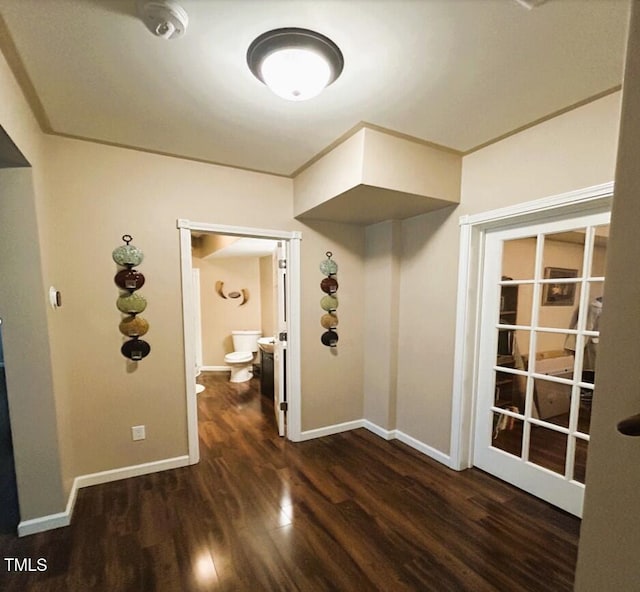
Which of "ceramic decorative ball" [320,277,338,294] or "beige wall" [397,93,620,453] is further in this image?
"ceramic decorative ball" [320,277,338,294]

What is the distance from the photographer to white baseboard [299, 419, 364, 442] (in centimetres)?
288

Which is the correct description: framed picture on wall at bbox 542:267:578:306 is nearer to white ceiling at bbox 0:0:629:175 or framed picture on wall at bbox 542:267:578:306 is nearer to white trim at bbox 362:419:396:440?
white ceiling at bbox 0:0:629:175

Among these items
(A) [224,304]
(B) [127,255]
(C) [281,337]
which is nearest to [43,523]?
(B) [127,255]

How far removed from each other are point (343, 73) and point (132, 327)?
2070mm

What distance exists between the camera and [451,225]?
239 centimetres

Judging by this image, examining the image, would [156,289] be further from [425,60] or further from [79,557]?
[425,60]

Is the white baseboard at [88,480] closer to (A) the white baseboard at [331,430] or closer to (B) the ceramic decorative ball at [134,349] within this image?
(B) the ceramic decorative ball at [134,349]

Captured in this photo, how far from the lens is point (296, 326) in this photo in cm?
278

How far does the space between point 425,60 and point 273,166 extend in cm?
144

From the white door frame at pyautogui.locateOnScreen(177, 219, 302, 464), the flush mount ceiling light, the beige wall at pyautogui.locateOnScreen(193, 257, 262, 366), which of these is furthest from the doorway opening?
the beige wall at pyautogui.locateOnScreen(193, 257, 262, 366)

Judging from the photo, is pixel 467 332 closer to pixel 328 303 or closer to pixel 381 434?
pixel 328 303

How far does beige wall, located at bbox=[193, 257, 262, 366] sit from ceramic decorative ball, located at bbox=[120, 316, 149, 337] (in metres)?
3.11

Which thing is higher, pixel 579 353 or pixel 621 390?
pixel 621 390

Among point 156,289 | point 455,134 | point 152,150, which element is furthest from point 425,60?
point 156,289
